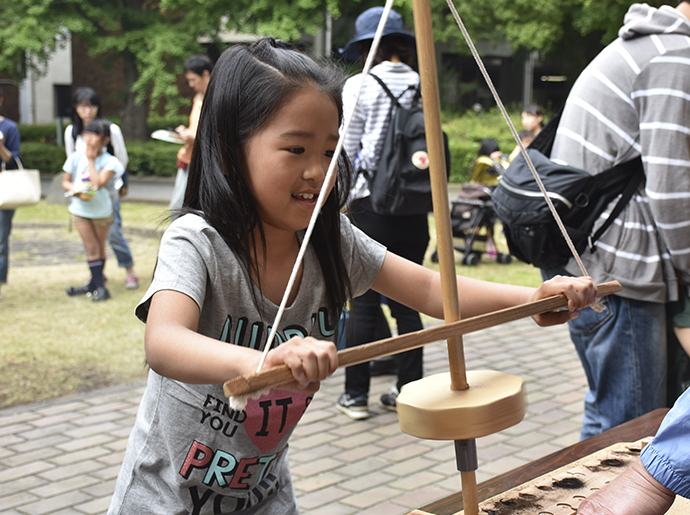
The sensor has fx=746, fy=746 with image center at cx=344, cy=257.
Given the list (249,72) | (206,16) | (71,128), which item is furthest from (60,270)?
(206,16)

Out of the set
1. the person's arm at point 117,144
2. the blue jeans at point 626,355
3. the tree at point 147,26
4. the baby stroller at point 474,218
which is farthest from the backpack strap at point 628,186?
the tree at point 147,26

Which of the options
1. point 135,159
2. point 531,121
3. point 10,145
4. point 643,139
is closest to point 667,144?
point 643,139

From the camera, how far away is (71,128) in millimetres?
7355

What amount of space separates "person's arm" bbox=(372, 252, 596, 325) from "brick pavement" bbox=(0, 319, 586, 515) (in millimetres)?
1669

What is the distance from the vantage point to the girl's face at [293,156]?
4.46 feet

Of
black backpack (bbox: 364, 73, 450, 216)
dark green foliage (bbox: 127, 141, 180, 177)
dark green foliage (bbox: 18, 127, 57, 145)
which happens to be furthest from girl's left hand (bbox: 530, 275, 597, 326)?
dark green foliage (bbox: 18, 127, 57, 145)

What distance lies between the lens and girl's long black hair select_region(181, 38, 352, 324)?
4.72 feet

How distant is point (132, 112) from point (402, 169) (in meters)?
18.7

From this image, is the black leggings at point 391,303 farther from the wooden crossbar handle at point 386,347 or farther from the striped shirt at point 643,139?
the wooden crossbar handle at point 386,347

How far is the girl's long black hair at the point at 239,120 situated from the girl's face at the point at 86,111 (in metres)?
6.08

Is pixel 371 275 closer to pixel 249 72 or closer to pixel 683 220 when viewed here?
pixel 249 72

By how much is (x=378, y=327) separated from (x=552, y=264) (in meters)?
2.14

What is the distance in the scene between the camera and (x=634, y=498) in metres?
1.25

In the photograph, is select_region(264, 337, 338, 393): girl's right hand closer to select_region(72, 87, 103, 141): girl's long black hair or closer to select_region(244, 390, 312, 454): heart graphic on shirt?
select_region(244, 390, 312, 454): heart graphic on shirt
